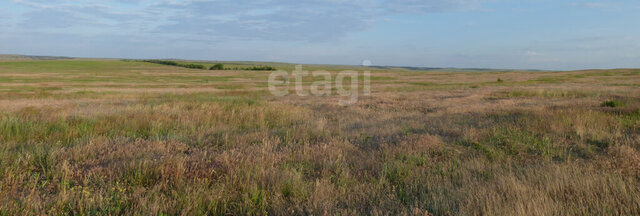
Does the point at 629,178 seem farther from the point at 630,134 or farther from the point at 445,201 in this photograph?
the point at 630,134

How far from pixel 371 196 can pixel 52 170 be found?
3995 millimetres

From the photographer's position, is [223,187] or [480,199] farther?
[223,187]

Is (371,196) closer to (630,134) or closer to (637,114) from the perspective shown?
(630,134)

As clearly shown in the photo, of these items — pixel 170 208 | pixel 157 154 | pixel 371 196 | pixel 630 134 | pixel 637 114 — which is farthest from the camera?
pixel 637 114

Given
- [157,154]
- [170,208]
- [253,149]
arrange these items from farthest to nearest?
1. [253,149]
2. [157,154]
3. [170,208]

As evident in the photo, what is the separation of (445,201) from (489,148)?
110 inches

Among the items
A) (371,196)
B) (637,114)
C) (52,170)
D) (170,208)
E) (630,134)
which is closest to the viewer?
(170,208)

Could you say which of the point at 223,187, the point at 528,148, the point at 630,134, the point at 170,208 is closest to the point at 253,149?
the point at 223,187

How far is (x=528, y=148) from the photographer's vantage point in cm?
570

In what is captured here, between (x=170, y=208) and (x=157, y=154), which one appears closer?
(x=170, y=208)

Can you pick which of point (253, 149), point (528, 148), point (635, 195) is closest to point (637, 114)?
point (528, 148)

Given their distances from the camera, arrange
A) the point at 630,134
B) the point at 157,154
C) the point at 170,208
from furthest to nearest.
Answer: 1. the point at 630,134
2. the point at 157,154
3. the point at 170,208

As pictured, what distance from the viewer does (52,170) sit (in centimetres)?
421

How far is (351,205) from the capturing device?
3391 millimetres
